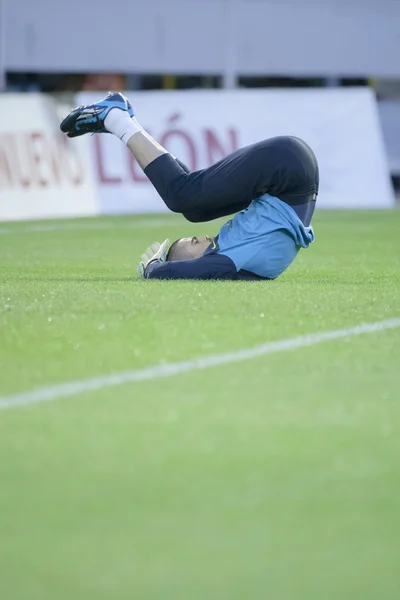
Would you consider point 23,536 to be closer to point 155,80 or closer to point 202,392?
point 202,392

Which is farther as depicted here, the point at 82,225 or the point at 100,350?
the point at 82,225

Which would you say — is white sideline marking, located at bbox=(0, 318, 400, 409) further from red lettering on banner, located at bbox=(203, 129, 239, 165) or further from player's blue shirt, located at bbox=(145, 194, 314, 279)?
red lettering on banner, located at bbox=(203, 129, 239, 165)

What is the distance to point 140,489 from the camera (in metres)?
3.16

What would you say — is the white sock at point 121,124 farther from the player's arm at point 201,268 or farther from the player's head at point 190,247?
the player's arm at point 201,268

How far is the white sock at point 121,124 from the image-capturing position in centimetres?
726

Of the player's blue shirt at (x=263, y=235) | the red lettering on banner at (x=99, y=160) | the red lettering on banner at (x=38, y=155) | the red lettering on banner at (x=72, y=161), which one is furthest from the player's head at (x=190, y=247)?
the red lettering on banner at (x=99, y=160)

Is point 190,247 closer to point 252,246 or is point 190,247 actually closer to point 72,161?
point 252,246

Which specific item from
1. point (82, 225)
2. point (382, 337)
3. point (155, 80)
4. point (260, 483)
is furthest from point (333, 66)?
point (260, 483)

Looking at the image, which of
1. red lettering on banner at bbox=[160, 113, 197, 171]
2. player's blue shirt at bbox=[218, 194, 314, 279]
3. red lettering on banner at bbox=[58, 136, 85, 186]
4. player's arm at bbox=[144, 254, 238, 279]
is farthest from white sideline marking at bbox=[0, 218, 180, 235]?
player's blue shirt at bbox=[218, 194, 314, 279]

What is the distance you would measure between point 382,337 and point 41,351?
1.24 meters

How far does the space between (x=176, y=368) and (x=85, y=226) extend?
8177 mm

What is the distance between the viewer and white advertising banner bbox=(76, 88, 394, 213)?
48.3 ft

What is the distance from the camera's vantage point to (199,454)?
345 cm

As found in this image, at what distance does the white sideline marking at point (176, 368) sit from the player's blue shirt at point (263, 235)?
144 centimetres
